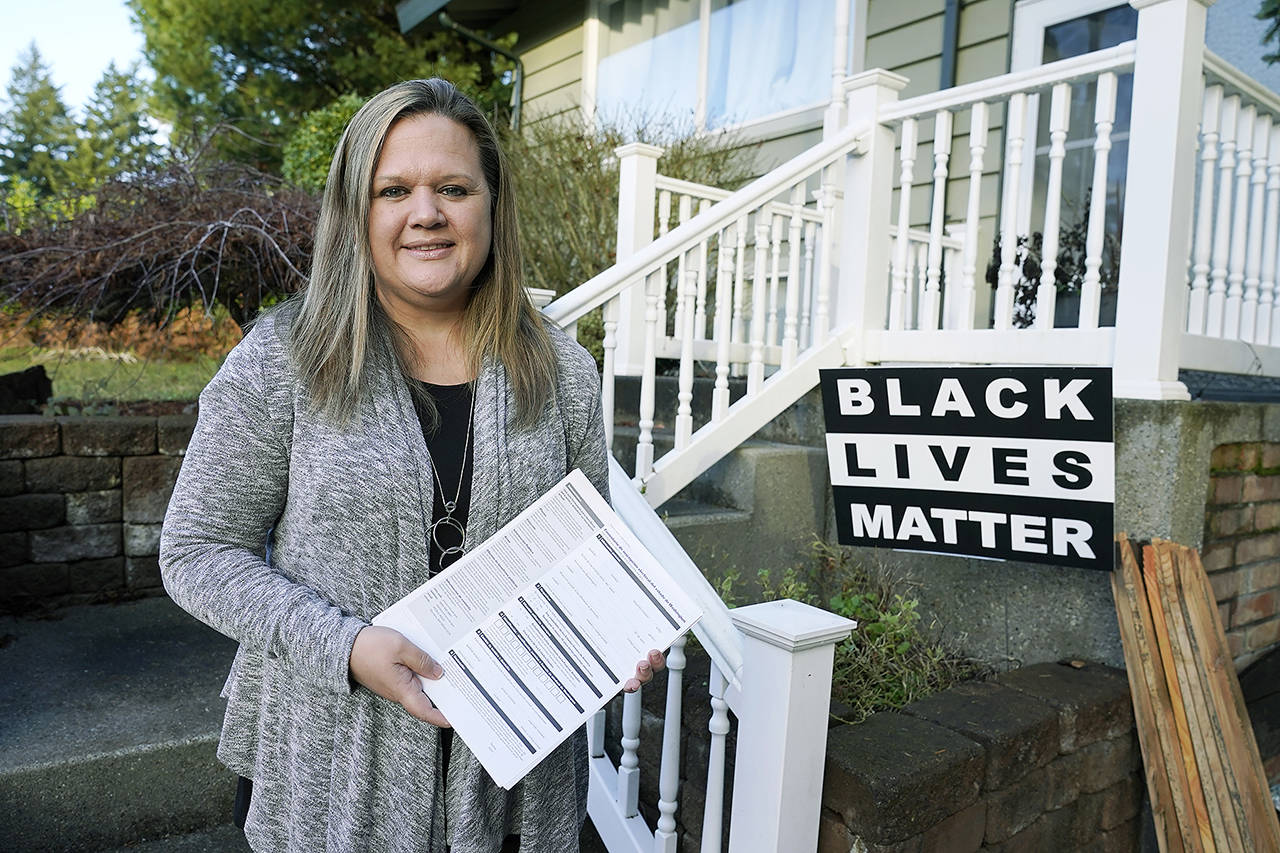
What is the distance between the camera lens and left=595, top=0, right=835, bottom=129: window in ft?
19.5

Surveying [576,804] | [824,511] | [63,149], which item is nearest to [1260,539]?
[824,511]

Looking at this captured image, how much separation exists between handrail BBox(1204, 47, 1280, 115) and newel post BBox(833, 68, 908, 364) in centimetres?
107

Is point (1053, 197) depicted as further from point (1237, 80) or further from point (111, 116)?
point (111, 116)

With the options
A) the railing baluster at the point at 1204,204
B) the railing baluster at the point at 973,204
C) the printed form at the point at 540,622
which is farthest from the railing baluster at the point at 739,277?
the printed form at the point at 540,622

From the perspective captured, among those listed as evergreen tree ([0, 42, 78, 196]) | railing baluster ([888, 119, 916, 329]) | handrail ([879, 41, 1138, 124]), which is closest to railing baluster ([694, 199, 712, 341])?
railing baluster ([888, 119, 916, 329])

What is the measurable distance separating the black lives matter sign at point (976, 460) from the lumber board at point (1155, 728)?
0.55 ft

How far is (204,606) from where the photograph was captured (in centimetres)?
119

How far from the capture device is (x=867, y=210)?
3.41 meters

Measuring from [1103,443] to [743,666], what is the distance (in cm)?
116

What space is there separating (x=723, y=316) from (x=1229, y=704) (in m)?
1.93

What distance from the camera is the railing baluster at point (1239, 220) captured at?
283 cm

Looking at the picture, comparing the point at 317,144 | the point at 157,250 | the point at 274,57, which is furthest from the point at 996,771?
the point at 274,57

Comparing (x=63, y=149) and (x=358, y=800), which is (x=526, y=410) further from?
(x=63, y=149)

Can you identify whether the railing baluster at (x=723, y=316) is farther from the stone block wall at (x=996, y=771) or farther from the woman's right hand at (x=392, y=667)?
the woman's right hand at (x=392, y=667)
